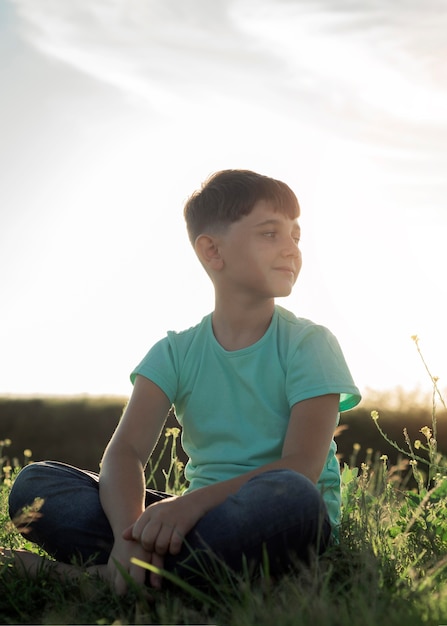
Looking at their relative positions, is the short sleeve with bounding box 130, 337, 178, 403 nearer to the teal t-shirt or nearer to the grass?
the teal t-shirt

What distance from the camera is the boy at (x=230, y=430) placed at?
2.48 metres

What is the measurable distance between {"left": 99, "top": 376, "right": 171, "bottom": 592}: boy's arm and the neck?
1.13 feet

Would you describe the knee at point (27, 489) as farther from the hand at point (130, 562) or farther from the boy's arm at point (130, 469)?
the hand at point (130, 562)

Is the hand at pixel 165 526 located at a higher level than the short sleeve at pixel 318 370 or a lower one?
lower

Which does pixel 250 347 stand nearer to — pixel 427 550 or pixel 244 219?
pixel 244 219

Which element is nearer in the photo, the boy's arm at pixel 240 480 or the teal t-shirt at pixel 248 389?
the boy's arm at pixel 240 480

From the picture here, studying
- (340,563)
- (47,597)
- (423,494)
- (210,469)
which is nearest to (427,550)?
(423,494)

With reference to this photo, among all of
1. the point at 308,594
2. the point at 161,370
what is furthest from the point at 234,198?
the point at 308,594

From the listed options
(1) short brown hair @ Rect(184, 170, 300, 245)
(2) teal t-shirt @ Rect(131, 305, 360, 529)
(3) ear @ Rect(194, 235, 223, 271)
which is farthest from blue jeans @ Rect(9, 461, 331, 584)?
(1) short brown hair @ Rect(184, 170, 300, 245)

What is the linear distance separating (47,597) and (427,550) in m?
1.43

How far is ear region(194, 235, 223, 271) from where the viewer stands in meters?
3.18

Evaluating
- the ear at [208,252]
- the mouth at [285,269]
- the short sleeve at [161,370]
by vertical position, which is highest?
the ear at [208,252]

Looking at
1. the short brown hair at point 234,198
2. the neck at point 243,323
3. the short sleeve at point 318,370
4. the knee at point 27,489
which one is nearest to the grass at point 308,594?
the knee at point 27,489

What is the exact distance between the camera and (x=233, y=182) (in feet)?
10.6
